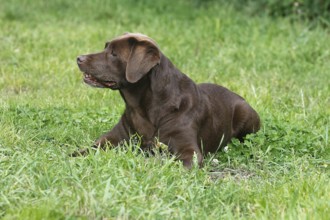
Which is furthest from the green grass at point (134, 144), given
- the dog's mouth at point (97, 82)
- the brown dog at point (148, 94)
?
the dog's mouth at point (97, 82)

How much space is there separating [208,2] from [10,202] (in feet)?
28.9

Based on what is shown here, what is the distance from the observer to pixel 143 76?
5.39m

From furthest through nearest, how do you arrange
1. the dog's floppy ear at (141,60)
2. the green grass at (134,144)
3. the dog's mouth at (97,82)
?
the dog's mouth at (97,82) → the dog's floppy ear at (141,60) → the green grass at (134,144)

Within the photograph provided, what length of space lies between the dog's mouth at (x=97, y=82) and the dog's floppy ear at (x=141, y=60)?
0.22 m

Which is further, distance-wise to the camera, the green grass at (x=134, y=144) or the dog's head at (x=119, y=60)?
the dog's head at (x=119, y=60)

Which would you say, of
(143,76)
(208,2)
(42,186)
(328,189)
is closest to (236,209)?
(328,189)

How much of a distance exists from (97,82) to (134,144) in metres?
0.53

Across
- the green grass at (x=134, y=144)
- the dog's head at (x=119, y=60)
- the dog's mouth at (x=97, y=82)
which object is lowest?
the green grass at (x=134, y=144)

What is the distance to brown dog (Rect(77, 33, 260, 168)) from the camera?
539 cm

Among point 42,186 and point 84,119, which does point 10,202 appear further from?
point 84,119

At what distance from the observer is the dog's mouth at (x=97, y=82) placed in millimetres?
5504

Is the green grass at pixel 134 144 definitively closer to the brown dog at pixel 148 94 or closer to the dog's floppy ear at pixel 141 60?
the brown dog at pixel 148 94

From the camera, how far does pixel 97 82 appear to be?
18.2 feet

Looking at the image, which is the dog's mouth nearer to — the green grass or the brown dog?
the brown dog
